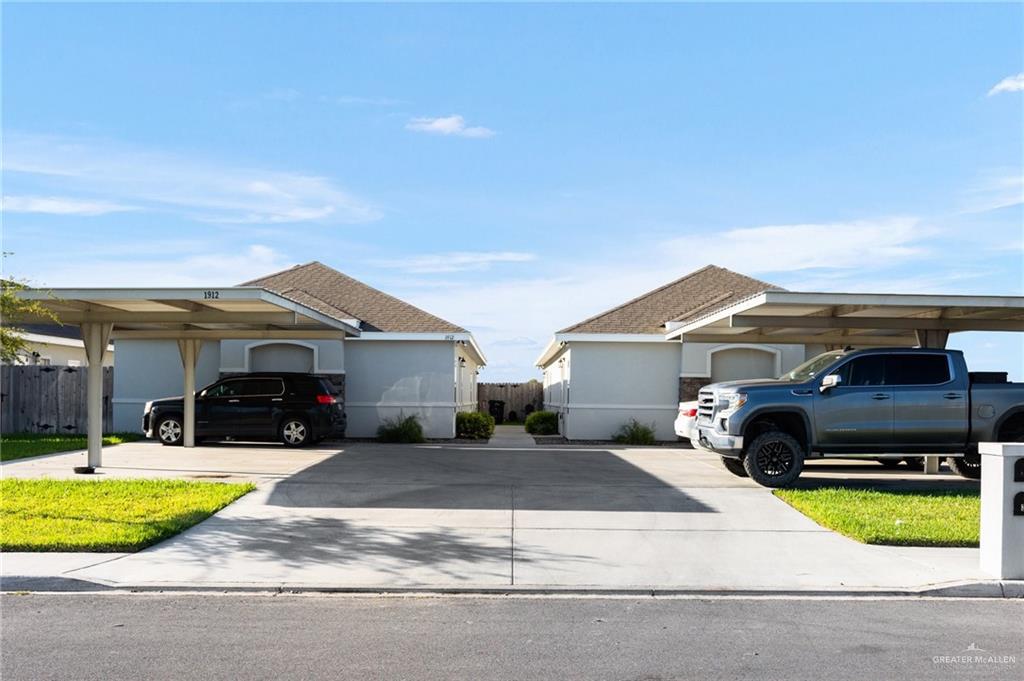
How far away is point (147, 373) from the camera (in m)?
26.2

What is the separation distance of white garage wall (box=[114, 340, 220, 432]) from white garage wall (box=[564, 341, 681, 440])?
1007cm

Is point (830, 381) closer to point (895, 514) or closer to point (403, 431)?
point (895, 514)

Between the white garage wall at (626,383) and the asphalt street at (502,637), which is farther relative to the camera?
the white garage wall at (626,383)

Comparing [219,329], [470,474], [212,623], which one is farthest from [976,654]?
[219,329]

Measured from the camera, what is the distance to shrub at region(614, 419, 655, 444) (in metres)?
25.3

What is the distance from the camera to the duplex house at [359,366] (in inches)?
1000

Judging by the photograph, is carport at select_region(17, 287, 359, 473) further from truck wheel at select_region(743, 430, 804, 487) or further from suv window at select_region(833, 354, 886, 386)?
suv window at select_region(833, 354, 886, 386)

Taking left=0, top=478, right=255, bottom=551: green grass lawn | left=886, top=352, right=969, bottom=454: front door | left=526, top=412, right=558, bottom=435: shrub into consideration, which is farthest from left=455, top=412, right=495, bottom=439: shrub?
left=886, top=352, right=969, bottom=454: front door

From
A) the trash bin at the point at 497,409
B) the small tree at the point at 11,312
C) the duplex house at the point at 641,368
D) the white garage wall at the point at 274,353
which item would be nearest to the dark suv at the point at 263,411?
the white garage wall at the point at 274,353

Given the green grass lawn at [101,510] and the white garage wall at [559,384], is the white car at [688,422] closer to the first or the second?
the green grass lawn at [101,510]

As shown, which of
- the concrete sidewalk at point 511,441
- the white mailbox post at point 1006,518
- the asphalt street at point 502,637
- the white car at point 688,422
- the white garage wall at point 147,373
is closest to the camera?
the asphalt street at point 502,637

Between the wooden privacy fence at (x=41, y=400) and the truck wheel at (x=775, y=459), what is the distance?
19.0m

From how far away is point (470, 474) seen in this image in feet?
54.2

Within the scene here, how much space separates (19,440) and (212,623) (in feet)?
61.9
